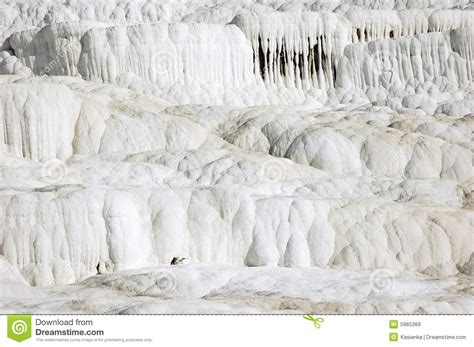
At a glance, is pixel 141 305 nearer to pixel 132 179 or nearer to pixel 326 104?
pixel 132 179

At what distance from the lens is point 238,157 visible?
2062 centimetres

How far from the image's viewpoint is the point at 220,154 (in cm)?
2108

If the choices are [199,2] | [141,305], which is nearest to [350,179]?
[141,305]

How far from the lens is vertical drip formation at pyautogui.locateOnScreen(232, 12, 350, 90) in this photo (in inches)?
1204
